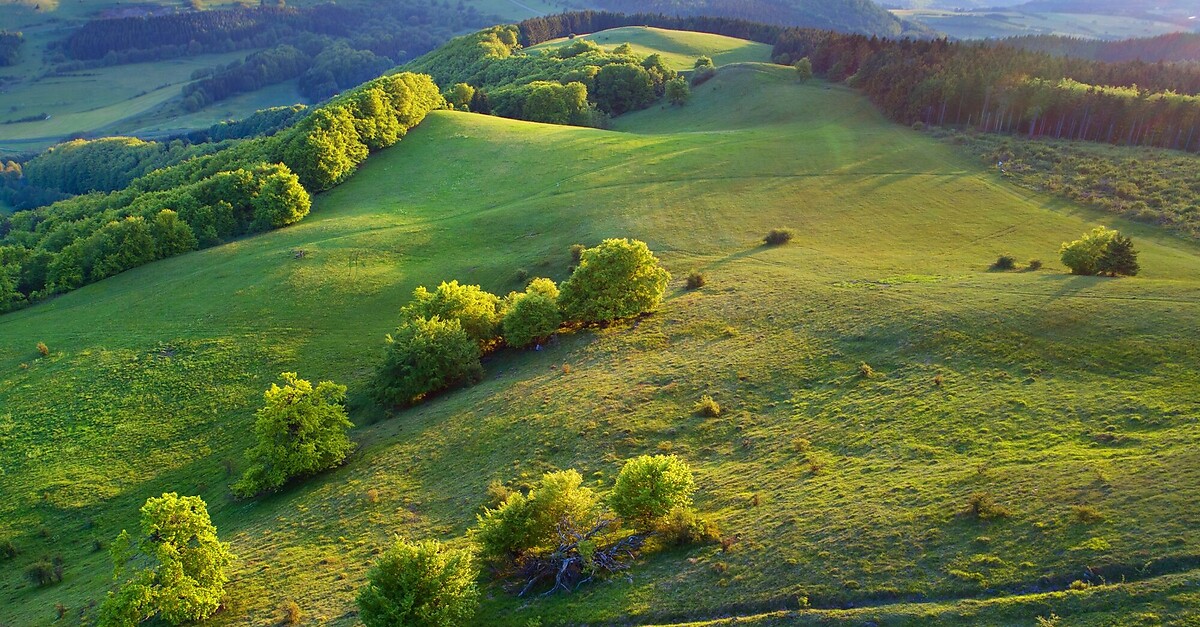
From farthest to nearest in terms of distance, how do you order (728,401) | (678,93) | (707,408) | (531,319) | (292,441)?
(678,93) → (531,319) → (292,441) → (728,401) → (707,408)

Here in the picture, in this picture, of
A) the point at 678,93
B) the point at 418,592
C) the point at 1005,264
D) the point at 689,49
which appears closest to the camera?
the point at 418,592

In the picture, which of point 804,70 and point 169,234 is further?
point 804,70

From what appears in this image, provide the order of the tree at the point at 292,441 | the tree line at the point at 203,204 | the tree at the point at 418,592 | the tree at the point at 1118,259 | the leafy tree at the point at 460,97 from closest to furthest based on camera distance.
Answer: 1. the tree at the point at 418,592
2. the tree at the point at 292,441
3. the tree at the point at 1118,259
4. the tree line at the point at 203,204
5. the leafy tree at the point at 460,97

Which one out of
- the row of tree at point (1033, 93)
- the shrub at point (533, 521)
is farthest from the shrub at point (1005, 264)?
the row of tree at point (1033, 93)

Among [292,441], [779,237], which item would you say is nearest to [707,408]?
[292,441]

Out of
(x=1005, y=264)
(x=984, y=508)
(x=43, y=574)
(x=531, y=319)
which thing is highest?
(x=1005, y=264)

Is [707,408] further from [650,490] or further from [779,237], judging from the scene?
[779,237]

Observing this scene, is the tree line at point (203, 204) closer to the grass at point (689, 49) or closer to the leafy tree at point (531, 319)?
the leafy tree at point (531, 319)
